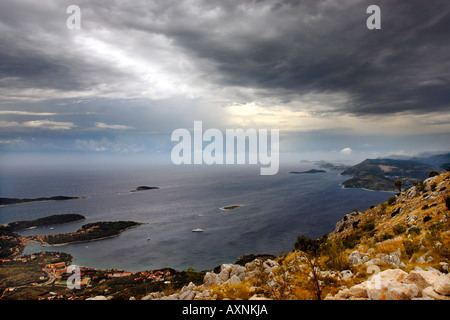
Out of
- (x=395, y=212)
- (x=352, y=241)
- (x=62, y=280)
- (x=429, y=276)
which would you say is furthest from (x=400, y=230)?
(x=62, y=280)

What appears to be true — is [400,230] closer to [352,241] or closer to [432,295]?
[352,241]

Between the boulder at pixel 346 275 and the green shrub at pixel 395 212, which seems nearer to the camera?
the boulder at pixel 346 275

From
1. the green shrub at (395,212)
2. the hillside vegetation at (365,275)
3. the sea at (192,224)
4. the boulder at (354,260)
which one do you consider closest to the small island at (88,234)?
the sea at (192,224)

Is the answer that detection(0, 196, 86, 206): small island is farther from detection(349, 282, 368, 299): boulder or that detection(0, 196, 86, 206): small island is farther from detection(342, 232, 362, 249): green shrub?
detection(349, 282, 368, 299): boulder

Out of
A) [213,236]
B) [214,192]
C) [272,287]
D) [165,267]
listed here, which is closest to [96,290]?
[165,267]

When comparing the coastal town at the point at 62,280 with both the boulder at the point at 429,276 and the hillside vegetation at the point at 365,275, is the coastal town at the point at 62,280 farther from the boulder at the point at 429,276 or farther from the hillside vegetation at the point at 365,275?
the boulder at the point at 429,276

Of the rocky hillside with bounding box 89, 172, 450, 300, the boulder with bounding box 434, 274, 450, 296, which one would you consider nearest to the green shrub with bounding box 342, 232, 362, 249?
the rocky hillside with bounding box 89, 172, 450, 300

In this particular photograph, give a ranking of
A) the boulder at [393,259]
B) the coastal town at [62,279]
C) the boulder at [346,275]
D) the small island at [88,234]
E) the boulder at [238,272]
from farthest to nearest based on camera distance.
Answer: the small island at [88,234], the coastal town at [62,279], the boulder at [238,272], the boulder at [393,259], the boulder at [346,275]
